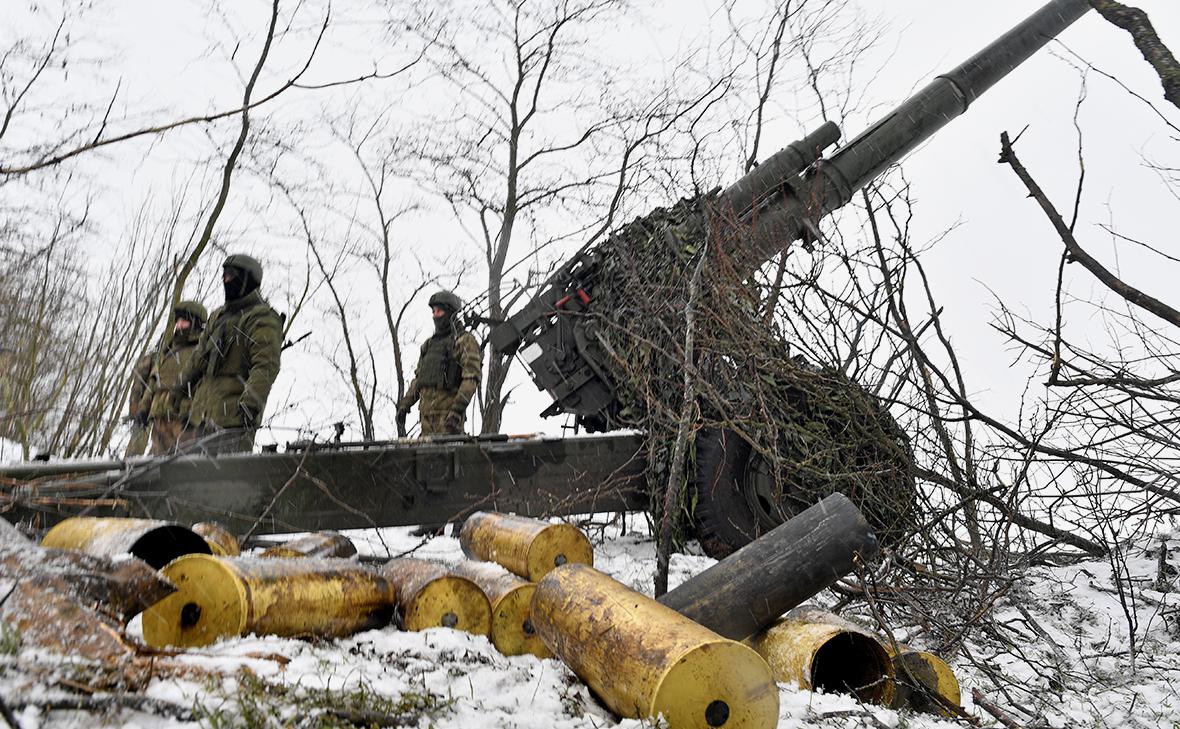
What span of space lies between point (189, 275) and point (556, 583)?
Answer: 773 centimetres

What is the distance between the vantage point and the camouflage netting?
469cm

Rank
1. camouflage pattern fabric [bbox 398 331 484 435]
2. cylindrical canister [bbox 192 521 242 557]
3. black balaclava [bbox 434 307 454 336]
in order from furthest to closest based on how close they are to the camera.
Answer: black balaclava [bbox 434 307 454 336], camouflage pattern fabric [bbox 398 331 484 435], cylindrical canister [bbox 192 521 242 557]

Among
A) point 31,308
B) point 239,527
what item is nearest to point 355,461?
point 239,527

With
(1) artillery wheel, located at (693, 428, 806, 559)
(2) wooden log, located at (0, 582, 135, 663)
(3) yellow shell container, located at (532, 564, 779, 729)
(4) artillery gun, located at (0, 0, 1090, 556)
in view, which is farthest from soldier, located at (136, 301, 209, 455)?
(3) yellow shell container, located at (532, 564, 779, 729)

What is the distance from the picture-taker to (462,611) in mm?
3229

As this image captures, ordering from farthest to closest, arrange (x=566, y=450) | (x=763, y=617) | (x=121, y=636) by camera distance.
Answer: (x=566, y=450)
(x=763, y=617)
(x=121, y=636)

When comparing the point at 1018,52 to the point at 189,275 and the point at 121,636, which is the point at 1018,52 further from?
the point at 189,275

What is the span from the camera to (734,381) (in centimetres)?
527

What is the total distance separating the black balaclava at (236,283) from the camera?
634cm

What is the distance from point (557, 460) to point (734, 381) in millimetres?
1348

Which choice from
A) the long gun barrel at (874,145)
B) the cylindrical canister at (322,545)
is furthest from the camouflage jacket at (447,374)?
the cylindrical canister at (322,545)

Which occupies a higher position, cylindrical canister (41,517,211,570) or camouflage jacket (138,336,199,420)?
camouflage jacket (138,336,199,420)

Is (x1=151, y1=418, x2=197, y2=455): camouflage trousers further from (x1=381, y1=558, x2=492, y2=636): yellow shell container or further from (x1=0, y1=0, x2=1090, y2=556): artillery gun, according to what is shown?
(x1=381, y1=558, x2=492, y2=636): yellow shell container

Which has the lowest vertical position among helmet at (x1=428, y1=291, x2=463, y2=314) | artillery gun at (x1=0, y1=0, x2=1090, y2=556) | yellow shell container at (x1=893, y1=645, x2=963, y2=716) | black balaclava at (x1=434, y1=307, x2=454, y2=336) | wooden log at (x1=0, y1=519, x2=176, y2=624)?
yellow shell container at (x1=893, y1=645, x2=963, y2=716)
